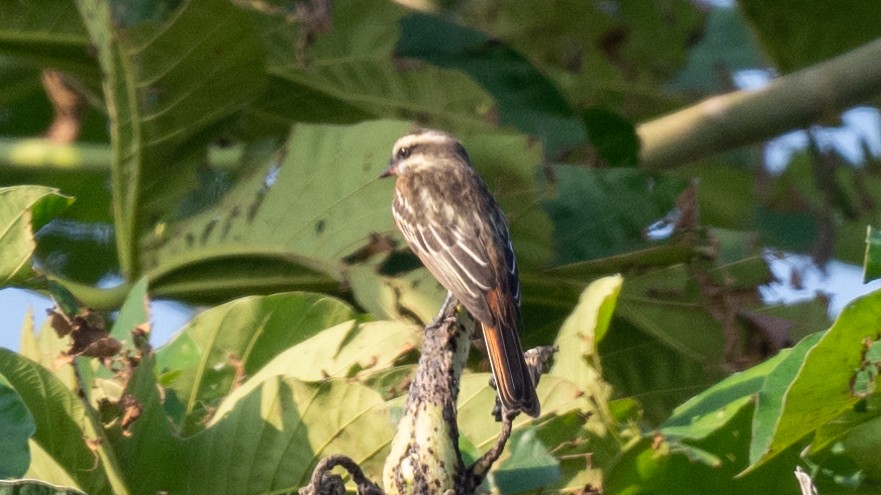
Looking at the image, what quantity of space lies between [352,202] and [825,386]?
157 centimetres

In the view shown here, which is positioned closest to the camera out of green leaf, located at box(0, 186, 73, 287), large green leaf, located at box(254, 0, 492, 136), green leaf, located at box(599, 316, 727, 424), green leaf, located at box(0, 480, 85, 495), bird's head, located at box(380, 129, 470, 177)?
green leaf, located at box(0, 480, 85, 495)

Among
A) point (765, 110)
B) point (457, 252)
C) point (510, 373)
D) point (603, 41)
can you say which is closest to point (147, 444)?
point (510, 373)

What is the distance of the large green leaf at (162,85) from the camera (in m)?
3.74

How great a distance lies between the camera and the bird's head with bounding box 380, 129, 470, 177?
3684mm

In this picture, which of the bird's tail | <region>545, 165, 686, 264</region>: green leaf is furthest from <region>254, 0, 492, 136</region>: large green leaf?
the bird's tail

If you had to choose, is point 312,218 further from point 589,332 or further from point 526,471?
point 526,471

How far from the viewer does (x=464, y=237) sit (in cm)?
341

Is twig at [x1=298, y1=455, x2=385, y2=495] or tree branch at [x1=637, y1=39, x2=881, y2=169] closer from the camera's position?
twig at [x1=298, y1=455, x2=385, y2=495]

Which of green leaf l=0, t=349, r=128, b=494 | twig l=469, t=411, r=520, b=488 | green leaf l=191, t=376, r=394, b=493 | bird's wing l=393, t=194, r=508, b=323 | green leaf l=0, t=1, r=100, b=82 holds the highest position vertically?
green leaf l=0, t=1, r=100, b=82

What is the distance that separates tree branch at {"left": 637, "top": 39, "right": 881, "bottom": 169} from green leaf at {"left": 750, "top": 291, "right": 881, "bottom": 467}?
1.79 m

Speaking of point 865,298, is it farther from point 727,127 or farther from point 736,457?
→ point 727,127

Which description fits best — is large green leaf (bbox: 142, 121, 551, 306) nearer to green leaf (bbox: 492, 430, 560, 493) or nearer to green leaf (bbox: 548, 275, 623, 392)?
green leaf (bbox: 548, 275, 623, 392)

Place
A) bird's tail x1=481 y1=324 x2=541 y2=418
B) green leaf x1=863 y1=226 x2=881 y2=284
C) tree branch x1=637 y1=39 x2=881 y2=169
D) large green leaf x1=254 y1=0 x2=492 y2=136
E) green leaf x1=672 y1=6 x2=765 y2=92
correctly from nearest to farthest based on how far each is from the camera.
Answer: green leaf x1=863 y1=226 x2=881 y2=284 → bird's tail x1=481 y1=324 x2=541 y2=418 → tree branch x1=637 y1=39 x2=881 y2=169 → large green leaf x1=254 y1=0 x2=492 y2=136 → green leaf x1=672 y1=6 x2=765 y2=92

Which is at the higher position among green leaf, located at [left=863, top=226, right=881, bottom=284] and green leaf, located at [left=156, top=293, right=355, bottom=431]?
green leaf, located at [left=156, top=293, right=355, bottom=431]
